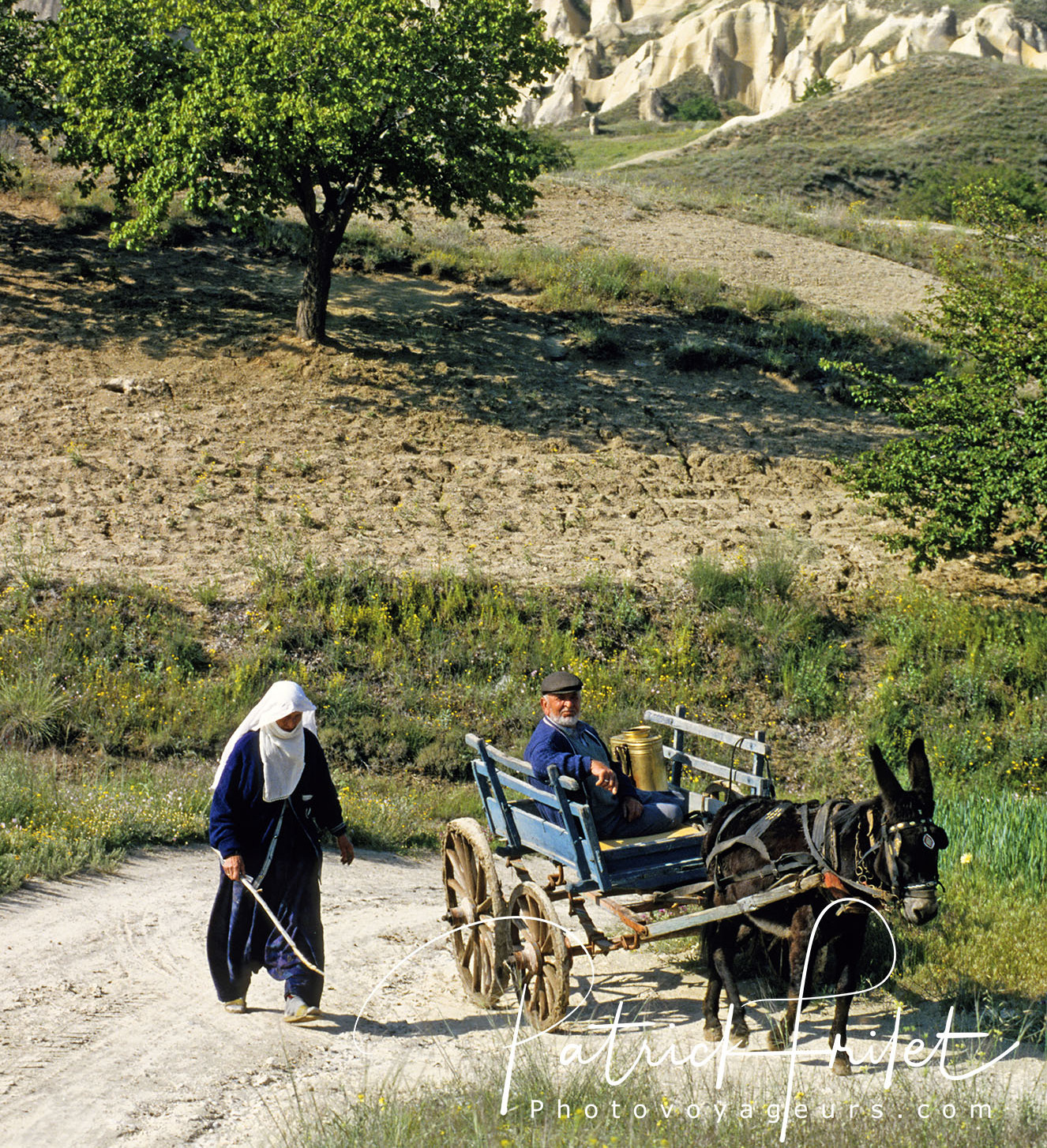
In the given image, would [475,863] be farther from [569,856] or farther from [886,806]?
[886,806]

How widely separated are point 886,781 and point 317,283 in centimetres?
1523

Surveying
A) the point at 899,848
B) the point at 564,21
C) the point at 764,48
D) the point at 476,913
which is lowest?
the point at 476,913

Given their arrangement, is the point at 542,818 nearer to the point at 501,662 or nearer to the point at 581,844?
the point at 581,844

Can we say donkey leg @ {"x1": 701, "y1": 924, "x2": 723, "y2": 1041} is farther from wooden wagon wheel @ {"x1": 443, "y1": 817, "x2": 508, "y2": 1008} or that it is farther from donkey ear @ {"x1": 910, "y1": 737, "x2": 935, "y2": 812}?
donkey ear @ {"x1": 910, "y1": 737, "x2": 935, "y2": 812}

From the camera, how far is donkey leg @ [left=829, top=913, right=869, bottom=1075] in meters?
5.16

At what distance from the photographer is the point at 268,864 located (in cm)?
582

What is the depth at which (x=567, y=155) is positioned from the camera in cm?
4588

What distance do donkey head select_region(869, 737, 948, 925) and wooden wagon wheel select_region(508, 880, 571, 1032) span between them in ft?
5.40

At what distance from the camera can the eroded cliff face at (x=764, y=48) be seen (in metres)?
78.9

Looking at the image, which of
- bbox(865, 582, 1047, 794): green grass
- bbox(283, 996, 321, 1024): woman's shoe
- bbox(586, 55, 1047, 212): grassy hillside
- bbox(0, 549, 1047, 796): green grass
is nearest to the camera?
bbox(283, 996, 321, 1024): woman's shoe

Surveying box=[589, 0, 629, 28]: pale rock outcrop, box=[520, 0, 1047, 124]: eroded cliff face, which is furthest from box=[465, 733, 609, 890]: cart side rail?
box=[589, 0, 629, 28]: pale rock outcrop

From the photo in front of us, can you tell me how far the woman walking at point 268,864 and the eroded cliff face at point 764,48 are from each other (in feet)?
271

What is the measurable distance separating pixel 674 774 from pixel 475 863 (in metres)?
1.63

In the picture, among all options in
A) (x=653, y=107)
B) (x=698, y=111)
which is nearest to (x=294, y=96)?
(x=698, y=111)
